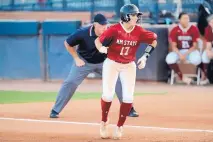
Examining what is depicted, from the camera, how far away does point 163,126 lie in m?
9.66

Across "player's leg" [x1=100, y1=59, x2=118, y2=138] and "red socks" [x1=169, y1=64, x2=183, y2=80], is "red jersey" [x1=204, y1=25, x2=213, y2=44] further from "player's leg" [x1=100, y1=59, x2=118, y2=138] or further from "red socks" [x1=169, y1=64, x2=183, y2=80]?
"player's leg" [x1=100, y1=59, x2=118, y2=138]

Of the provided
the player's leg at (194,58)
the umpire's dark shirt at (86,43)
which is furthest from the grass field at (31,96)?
the umpire's dark shirt at (86,43)

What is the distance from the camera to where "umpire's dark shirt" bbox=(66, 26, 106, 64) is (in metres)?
10.4

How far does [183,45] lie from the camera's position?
16125 millimetres

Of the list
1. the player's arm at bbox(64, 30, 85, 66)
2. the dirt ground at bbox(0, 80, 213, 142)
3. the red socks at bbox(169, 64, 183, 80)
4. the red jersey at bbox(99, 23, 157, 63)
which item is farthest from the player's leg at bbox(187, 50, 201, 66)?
the red jersey at bbox(99, 23, 157, 63)

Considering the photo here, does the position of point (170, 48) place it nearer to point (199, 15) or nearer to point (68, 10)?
point (199, 15)

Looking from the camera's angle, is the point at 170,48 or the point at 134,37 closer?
the point at 134,37

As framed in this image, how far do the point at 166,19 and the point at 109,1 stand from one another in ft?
5.15

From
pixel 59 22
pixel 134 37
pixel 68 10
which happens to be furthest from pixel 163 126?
pixel 68 10

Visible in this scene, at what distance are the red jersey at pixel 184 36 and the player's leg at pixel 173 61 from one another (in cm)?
25

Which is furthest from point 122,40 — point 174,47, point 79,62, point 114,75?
point 174,47

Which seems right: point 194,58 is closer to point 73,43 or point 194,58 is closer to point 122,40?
point 73,43

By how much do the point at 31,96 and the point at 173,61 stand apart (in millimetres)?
3733

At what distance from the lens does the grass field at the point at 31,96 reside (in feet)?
44.0
